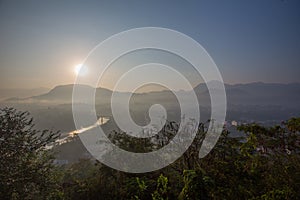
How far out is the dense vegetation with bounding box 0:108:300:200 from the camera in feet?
13.2

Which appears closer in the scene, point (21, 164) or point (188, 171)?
point (188, 171)

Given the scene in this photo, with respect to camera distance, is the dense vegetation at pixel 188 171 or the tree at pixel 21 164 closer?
the dense vegetation at pixel 188 171

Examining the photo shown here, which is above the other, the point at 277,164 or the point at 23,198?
the point at 277,164

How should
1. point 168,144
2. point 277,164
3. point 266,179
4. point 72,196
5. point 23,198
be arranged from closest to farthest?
1. point 266,179
2. point 277,164
3. point 23,198
4. point 72,196
5. point 168,144

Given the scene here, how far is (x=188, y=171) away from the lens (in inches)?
170

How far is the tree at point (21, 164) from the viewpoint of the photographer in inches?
294

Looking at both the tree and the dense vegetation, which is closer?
the dense vegetation

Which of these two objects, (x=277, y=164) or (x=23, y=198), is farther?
(x=23, y=198)

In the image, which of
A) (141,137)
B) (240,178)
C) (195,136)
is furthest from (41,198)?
(240,178)

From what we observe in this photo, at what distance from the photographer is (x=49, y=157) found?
34.5ft

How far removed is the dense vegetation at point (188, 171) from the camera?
158 inches

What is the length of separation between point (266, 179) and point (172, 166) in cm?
486

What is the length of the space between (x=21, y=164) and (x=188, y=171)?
22.1 ft

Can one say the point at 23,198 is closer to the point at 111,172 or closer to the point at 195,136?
the point at 111,172
